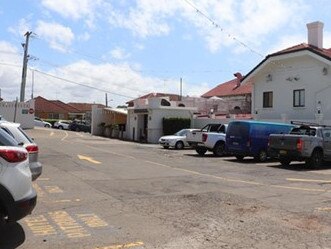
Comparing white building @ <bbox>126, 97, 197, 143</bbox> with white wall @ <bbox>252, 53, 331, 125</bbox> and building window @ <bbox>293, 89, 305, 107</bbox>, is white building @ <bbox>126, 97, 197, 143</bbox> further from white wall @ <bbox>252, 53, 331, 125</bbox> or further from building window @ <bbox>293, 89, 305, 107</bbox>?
building window @ <bbox>293, 89, 305, 107</bbox>

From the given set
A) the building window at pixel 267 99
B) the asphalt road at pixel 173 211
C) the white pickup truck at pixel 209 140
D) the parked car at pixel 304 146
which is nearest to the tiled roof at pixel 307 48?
the building window at pixel 267 99

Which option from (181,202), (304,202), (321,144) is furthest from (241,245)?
(321,144)

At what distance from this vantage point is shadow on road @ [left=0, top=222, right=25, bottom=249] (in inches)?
284

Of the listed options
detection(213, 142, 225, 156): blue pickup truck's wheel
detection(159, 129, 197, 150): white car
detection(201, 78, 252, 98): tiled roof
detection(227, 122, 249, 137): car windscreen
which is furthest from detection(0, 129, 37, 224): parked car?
detection(201, 78, 252, 98): tiled roof

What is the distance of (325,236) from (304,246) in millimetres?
863

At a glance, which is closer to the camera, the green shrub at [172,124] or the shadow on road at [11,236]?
the shadow on road at [11,236]

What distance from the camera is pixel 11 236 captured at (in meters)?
7.71

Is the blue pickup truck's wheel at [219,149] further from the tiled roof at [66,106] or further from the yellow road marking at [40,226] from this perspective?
the tiled roof at [66,106]

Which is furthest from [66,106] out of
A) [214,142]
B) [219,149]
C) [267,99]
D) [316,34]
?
[214,142]

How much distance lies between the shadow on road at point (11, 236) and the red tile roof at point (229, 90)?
43.0 meters

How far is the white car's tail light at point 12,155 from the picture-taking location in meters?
7.04

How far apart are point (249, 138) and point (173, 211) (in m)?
14.1

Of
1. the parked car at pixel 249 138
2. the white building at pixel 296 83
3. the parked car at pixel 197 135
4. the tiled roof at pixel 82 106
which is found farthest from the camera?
the tiled roof at pixel 82 106

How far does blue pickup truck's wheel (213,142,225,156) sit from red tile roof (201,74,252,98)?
23.5 metres
